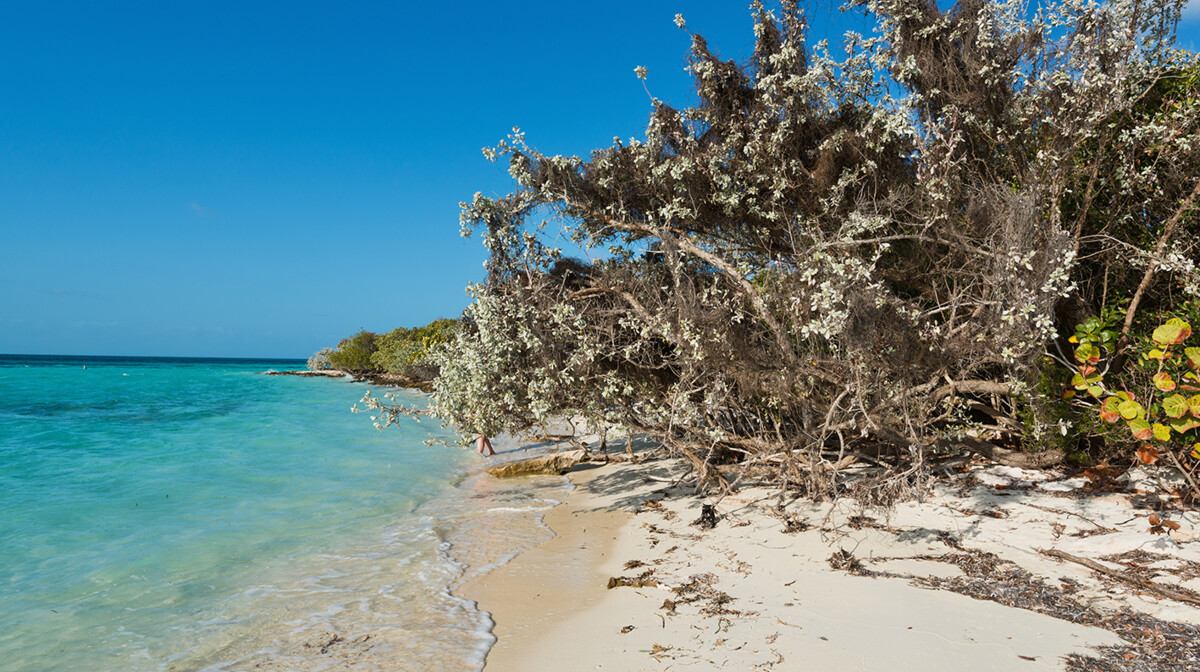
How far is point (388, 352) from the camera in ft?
176

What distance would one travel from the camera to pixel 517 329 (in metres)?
8.68

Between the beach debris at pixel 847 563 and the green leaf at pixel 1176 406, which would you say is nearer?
the green leaf at pixel 1176 406

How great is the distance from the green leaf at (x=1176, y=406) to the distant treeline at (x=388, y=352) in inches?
1267

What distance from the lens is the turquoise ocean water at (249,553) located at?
534 cm

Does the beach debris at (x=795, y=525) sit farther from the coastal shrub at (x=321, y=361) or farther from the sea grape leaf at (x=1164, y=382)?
the coastal shrub at (x=321, y=361)

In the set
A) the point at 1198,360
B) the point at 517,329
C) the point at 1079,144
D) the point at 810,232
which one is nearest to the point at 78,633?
the point at 517,329

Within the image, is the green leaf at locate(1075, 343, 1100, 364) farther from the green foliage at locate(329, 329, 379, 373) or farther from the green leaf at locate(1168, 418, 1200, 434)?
the green foliage at locate(329, 329, 379, 373)

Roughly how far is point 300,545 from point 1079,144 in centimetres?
1059

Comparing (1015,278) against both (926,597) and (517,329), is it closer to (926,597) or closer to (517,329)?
(926,597)

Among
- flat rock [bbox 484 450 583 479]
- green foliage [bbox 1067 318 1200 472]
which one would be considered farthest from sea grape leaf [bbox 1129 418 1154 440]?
flat rock [bbox 484 450 583 479]

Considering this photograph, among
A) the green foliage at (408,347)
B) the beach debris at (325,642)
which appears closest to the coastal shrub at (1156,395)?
the beach debris at (325,642)

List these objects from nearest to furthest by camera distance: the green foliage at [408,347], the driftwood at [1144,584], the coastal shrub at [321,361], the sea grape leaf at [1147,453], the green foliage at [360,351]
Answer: the driftwood at [1144,584]
the sea grape leaf at [1147,453]
the green foliage at [408,347]
the green foliage at [360,351]
the coastal shrub at [321,361]

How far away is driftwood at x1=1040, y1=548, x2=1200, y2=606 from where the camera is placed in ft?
15.0

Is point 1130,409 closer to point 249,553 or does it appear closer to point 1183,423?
point 1183,423
